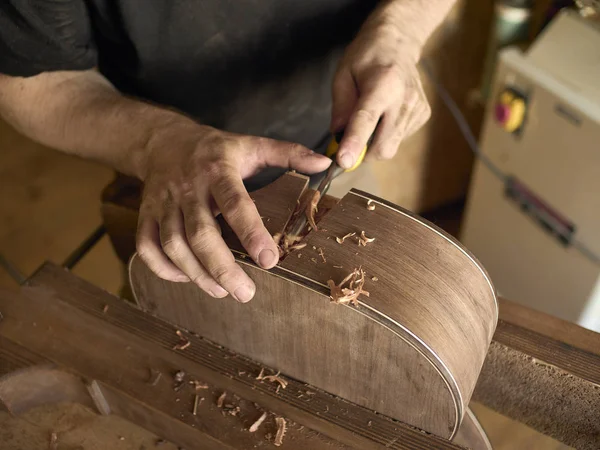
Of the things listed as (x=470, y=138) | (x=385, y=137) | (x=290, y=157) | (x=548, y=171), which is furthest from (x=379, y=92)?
(x=470, y=138)

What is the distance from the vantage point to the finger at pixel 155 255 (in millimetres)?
746

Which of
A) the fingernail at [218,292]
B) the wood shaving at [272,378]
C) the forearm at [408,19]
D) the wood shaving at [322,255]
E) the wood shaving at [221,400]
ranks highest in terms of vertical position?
the forearm at [408,19]

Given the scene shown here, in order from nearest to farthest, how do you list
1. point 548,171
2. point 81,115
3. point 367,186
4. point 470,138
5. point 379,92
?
1. point 379,92
2. point 81,115
3. point 367,186
4. point 548,171
5. point 470,138

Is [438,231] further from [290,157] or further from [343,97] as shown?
[343,97]

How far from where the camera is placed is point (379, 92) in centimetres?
85

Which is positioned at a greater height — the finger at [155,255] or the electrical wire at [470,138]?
the finger at [155,255]

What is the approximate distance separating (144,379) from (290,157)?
36 centimetres

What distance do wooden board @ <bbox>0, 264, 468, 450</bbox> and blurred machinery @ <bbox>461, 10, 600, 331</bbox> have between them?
96 centimetres

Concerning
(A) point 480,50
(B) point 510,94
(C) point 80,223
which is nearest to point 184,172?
(B) point 510,94

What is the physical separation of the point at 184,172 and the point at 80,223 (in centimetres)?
178

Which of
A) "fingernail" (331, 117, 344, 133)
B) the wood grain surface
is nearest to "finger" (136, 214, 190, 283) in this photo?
"fingernail" (331, 117, 344, 133)

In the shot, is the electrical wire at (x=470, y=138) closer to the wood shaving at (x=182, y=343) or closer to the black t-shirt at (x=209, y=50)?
the black t-shirt at (x=209, y=50)

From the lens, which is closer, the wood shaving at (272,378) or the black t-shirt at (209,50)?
the wood shaving at (272,378)

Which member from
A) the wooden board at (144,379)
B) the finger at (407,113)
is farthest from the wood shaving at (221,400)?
the finger at (407,113)
